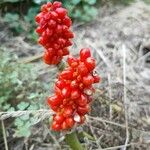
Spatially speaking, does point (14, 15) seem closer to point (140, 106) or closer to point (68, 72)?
point (140, 106)

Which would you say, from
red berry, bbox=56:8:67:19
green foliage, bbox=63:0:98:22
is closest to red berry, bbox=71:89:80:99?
red berry, bbox=56:8:67:19

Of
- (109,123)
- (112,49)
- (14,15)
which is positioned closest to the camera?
(109,123)

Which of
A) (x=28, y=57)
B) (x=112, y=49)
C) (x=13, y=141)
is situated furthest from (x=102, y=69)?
(x=13, y=141)

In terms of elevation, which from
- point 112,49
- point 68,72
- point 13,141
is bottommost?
point 13,141

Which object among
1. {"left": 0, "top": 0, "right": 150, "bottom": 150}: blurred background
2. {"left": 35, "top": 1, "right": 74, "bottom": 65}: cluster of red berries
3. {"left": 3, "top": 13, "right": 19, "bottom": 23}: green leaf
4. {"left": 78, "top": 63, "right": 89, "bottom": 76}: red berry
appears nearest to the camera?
{"left": 78, "top": 63, "right": 89, "bottom": 76}: red berry

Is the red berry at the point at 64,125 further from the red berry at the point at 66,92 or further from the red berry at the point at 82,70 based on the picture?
the red berry at the point at 82,70

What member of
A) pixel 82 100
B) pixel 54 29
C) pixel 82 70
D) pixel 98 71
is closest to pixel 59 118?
pixel 82 100

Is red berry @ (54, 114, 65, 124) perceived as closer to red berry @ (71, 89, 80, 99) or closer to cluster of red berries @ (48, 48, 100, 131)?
cluster of red berries @ (48, 48, 100, 131)

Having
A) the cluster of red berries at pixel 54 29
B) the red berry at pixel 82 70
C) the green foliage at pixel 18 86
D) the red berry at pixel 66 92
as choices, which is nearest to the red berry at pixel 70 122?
the red berry at pixel 66 92
